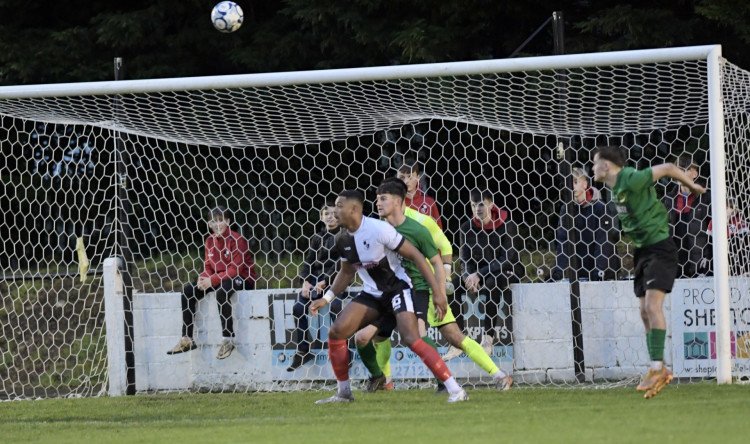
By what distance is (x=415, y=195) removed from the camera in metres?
10.3

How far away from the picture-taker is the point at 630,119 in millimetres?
10453

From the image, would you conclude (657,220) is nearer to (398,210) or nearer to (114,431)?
(398,210)

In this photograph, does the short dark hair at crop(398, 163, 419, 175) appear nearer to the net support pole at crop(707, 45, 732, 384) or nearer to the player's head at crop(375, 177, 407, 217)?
the player's head at crop(375, 177, 407, 217)

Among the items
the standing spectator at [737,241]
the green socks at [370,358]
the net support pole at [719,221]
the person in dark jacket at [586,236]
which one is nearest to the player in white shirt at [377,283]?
the green socks at [370,358]

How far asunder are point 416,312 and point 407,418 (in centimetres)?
161

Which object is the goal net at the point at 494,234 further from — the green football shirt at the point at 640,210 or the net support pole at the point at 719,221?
the green football shirt at the point at 640,210

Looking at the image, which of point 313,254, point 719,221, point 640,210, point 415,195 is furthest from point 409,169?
point 719,221

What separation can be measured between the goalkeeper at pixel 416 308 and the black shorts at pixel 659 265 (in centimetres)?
155

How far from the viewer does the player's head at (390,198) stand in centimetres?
862

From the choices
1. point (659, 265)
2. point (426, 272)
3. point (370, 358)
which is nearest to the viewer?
point (659, 265)

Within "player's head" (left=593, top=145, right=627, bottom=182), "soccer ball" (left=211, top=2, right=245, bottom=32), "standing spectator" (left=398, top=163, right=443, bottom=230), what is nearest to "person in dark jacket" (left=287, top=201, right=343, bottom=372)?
"standing spectator" (left=398, top=163, right=443, bottom=230)

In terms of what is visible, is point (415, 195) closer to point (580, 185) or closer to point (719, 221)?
point (580, 185)

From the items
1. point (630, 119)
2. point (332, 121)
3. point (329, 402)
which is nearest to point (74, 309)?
point (332, 121)

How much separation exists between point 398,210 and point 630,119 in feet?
9.92
